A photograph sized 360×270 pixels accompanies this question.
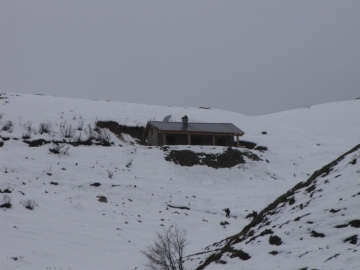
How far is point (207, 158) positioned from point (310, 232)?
22.4 m

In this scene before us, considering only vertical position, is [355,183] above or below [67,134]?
below

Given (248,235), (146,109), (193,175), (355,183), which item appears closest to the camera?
(355,183)

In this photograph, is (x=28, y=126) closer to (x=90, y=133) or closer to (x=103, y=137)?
(x=90, y=133)

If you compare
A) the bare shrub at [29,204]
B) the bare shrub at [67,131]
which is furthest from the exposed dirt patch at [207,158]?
the bare shrub at [29,204]

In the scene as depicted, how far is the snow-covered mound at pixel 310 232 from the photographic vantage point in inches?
372

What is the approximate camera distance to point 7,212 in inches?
736

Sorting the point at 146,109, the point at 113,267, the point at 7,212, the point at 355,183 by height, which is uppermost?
the point at 146,109

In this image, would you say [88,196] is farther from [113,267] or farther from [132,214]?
[113,267]

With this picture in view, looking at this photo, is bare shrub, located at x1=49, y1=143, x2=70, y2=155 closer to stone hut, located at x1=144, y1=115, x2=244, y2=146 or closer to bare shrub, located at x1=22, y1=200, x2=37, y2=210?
stone hut, located at x1=144, y1=115, x2=244, y2=146

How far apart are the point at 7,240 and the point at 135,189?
10670mm

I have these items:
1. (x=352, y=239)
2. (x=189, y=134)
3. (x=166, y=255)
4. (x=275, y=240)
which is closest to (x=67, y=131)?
(x=189, y=134)

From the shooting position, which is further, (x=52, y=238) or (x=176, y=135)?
(x=176, y=135)

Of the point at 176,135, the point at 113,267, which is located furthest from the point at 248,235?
the point at 176,135

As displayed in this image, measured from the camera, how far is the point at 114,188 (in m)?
25.2
